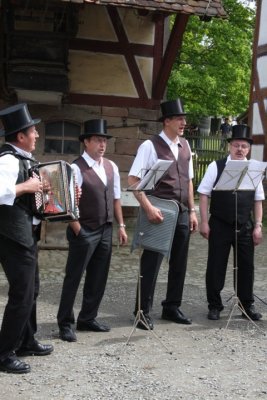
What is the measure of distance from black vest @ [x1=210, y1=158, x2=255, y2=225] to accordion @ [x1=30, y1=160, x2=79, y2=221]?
1827 mm

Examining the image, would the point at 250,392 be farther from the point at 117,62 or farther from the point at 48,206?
the point at 117,62


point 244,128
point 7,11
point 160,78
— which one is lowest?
point 244,128

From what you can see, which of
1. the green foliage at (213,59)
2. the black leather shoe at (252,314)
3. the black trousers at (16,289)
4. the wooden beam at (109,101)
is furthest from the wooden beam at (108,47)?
the green foliage at (213,59)

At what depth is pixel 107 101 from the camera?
9.28 meters

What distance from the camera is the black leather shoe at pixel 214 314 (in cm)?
563

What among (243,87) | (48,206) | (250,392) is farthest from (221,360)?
(243,87)

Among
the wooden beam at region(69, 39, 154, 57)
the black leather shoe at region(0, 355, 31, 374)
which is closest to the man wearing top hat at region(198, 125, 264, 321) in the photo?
the black leather shoe at region(0, 355, 31, 374)

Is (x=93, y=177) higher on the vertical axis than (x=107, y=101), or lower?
lower

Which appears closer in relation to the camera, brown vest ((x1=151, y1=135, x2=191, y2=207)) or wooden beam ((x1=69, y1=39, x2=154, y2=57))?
brown vest ((x1=151, y1=135, x2=191, y2=207))

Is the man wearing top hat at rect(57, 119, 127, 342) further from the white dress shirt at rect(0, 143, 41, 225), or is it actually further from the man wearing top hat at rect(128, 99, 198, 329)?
the white dress shirt at rect(0, 143, 41, 225)

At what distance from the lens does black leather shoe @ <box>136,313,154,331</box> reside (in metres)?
5.17

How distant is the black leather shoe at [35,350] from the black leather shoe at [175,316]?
1361mm

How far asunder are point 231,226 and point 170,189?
763mm

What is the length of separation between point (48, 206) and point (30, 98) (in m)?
4.81
